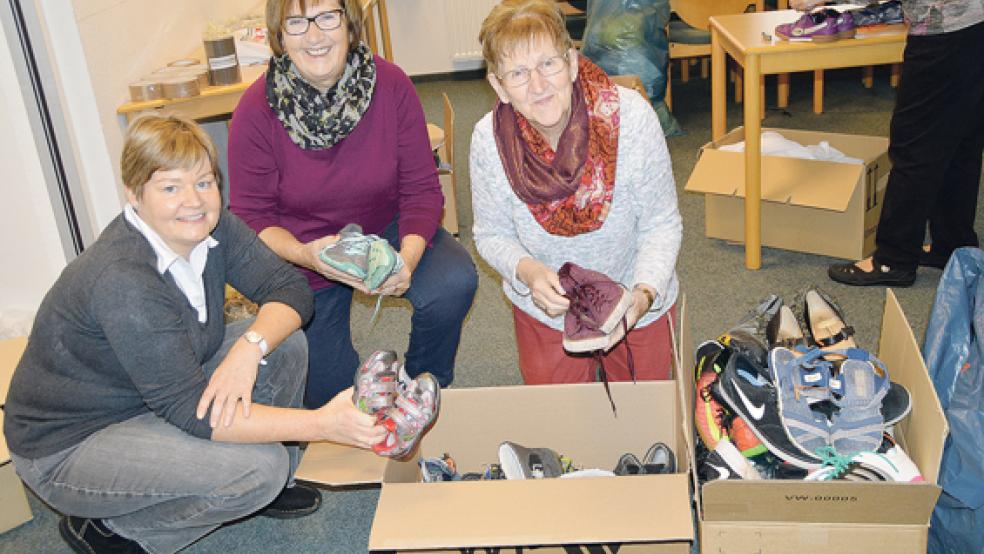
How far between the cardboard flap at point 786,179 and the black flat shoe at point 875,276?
0.21 m

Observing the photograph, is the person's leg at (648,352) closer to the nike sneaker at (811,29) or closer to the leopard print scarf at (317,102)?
the leopard print scarf at (317,102)

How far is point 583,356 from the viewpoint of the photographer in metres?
2.28

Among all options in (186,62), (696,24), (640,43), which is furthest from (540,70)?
(696,24)

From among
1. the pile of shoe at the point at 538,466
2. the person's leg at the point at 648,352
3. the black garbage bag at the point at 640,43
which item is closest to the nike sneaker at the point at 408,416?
the pile of shoe at the point at 538,466

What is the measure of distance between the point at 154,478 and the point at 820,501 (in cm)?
125

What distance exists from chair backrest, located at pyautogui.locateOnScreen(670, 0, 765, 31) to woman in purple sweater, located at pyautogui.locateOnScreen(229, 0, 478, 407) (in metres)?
2.99

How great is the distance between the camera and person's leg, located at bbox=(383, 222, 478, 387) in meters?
2.41

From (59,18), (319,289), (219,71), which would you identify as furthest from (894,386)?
(59,18)

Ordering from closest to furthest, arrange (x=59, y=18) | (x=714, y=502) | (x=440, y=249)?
(x=714, y=502), (x=440, y=249), (x=59, y=18)

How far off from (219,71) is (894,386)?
7.68ft

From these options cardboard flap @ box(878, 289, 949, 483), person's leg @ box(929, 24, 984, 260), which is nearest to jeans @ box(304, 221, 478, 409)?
cardboard flap @ box(878, 289, 949, 483)

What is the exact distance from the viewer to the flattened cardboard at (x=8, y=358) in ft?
8.11

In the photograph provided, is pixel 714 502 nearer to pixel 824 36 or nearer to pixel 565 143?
pixel 565 143

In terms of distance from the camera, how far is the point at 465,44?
244 inches
